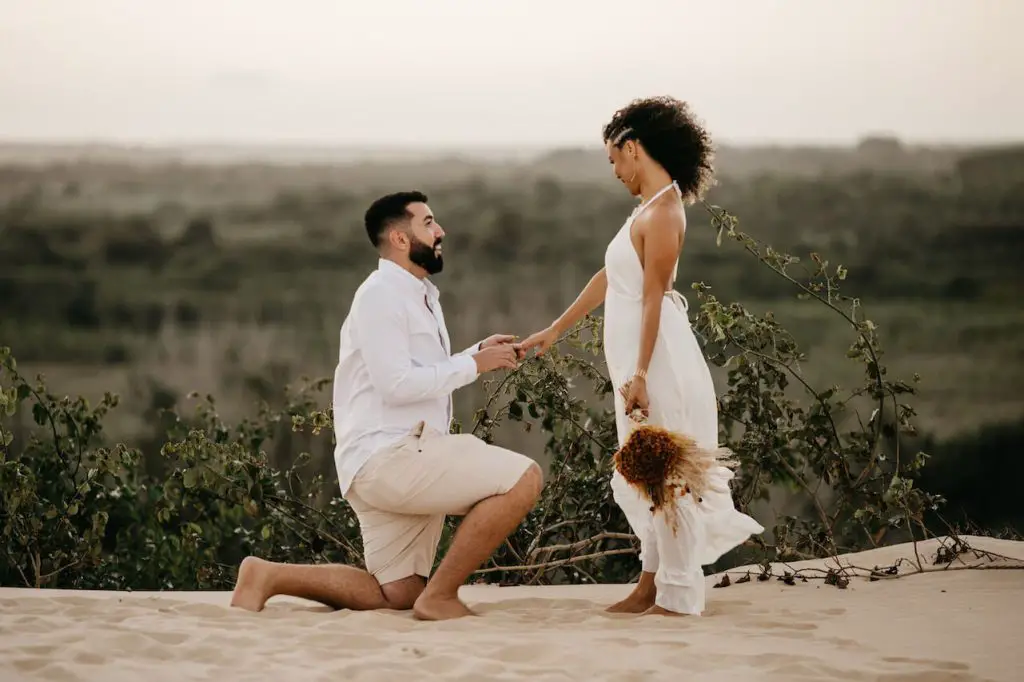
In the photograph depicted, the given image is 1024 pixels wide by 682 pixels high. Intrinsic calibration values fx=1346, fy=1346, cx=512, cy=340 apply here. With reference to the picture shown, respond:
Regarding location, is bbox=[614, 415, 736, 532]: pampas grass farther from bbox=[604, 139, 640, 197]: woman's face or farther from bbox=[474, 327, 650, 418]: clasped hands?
bbox=[604, 139, 640, 197]: woman's face

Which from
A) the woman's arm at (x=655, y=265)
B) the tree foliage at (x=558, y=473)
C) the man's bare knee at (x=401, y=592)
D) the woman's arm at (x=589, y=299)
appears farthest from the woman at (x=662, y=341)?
the tree foliage at (x=558, y=473)

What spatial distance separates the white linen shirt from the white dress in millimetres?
619

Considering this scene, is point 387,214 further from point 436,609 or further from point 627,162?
point 436,609

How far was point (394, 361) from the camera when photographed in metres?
4.95

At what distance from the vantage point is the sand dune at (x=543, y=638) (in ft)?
13.4

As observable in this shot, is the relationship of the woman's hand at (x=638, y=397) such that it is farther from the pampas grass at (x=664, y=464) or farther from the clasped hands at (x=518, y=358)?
the pampas grass at (x=664, y=464)

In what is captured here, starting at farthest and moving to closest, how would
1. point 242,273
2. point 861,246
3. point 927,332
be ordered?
point 242,273, point 861,246, point 927,332

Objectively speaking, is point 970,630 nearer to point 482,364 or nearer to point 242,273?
point 482,364

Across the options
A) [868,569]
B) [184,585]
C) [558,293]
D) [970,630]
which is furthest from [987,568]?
[558,293]

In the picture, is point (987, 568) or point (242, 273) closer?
point (987, 568)

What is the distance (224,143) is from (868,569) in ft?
55.8

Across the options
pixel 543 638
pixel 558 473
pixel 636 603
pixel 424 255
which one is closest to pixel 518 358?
pixel 424 255

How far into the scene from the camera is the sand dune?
4074mm

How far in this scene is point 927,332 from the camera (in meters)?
19.3
